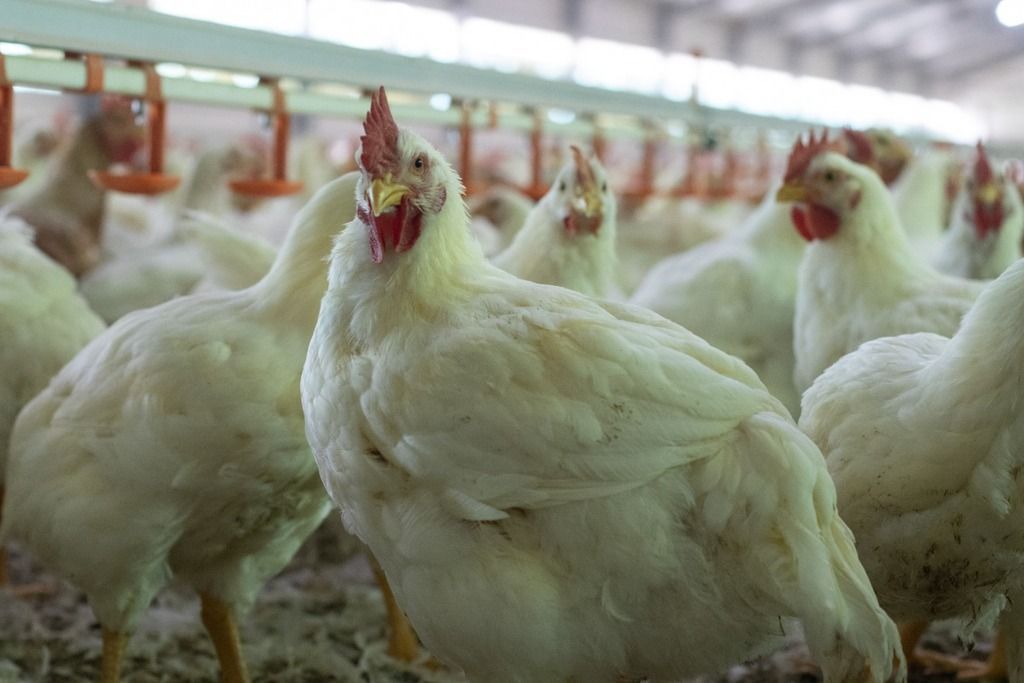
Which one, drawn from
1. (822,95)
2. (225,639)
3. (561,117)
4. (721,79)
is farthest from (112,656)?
(822,95)

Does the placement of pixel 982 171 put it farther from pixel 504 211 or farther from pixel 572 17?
pixel 572 17

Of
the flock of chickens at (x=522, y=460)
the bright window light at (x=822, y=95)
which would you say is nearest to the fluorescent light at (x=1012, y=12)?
the flock of chickens at (x=522, y=460)

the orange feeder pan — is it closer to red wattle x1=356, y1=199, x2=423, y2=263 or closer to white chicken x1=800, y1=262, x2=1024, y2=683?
red wattle x1=356, y1=199, x2=423, y2=263

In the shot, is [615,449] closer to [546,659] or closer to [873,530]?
[546,659]

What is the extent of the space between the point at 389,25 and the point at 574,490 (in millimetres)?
8900

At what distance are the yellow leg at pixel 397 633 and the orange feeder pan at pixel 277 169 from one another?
1.02 metres

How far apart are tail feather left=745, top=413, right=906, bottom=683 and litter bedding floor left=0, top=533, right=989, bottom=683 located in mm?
1155

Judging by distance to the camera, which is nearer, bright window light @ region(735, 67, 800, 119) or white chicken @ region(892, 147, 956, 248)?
white chicken @ region(892, 147, 956, 248)

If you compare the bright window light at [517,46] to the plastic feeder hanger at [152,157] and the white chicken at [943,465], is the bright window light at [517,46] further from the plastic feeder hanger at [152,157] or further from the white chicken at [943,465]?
the white chicken at [943,465]

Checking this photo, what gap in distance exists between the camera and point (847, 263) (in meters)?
2.73

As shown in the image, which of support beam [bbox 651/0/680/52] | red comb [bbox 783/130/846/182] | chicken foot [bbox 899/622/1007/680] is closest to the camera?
chicken foot [bbox 899/622/1007/680]

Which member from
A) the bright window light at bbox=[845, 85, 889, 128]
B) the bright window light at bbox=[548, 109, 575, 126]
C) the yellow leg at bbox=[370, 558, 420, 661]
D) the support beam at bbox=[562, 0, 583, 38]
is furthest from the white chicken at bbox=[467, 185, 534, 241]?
the bright window light at bbox=[845, 85, 889, 128]

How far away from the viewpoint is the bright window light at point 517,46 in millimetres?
10438

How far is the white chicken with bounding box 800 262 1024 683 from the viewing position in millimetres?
1701
